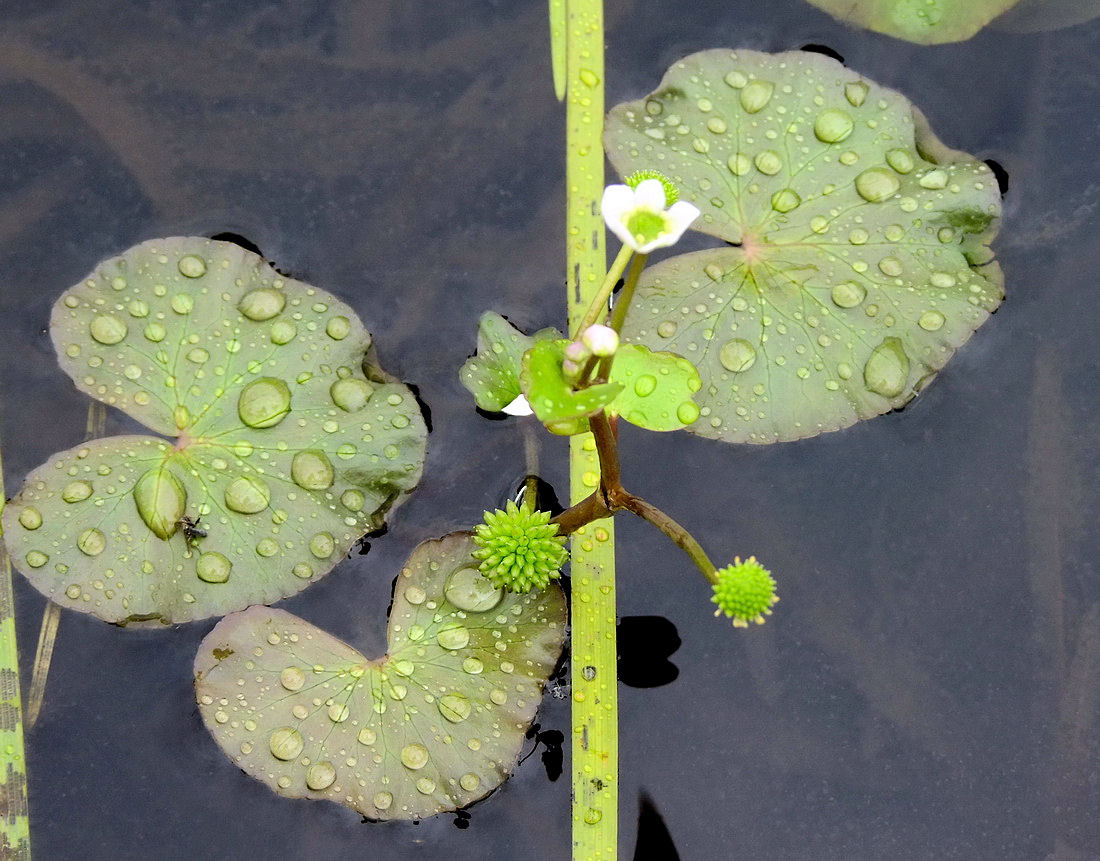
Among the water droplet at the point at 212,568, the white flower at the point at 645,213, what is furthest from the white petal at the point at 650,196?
the water droplet at the point at 212,568

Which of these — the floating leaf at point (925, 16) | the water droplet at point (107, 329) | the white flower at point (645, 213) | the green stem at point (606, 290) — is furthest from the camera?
the floating leaf at point (925, 16)

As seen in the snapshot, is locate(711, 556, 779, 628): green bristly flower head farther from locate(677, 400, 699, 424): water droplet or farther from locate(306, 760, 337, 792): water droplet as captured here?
locate(306, 760, 337, 792): water droplet

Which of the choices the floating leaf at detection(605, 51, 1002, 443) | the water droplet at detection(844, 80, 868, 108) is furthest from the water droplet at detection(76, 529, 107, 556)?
the water droplet at detection(844, 80, 868, 108)

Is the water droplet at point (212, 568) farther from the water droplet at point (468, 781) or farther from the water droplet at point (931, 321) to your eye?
the water droplet at point (931, 321)

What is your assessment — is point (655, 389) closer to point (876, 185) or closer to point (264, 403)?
point (876, 185)

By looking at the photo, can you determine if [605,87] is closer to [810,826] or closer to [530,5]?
[530,5]

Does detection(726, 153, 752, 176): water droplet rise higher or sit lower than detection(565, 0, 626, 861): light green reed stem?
higher
